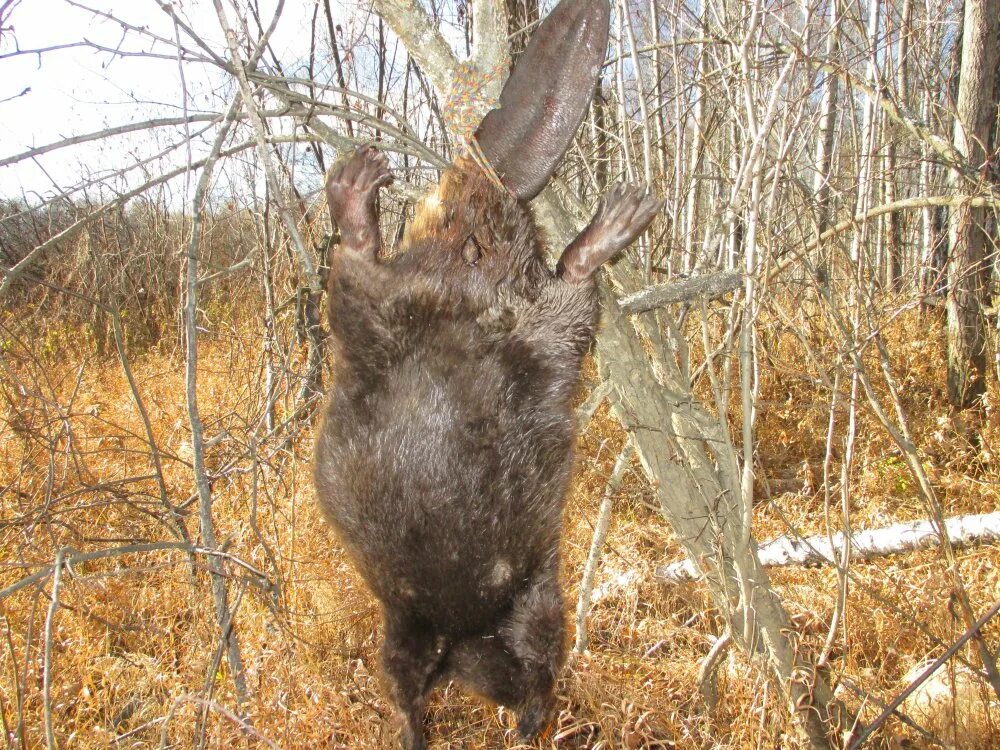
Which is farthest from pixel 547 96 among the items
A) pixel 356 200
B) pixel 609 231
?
pixel 356 200

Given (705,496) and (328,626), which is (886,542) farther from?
(328,626)

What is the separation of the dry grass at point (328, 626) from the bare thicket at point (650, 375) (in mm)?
36

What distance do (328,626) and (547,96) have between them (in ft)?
9.38

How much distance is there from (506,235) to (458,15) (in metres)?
3.70

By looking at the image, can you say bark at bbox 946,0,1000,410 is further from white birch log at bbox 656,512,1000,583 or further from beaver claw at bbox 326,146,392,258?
beaver claw at bbox 326,146,392,258

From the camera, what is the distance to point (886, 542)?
368 centimetres

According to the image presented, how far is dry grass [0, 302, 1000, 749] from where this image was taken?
8.88ft

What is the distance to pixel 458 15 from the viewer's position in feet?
15.7

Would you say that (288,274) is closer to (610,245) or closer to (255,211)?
(255,211)

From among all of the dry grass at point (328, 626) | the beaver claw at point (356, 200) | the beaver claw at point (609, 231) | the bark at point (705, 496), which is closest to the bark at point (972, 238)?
the dry grass at point (328, 626)

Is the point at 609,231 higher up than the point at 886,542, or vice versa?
the point at 609,231

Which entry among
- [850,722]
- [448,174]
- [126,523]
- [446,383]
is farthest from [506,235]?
[126,523]

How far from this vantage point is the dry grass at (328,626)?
2707 millimetres

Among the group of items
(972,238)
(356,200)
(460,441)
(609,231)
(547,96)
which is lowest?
(972,238)
